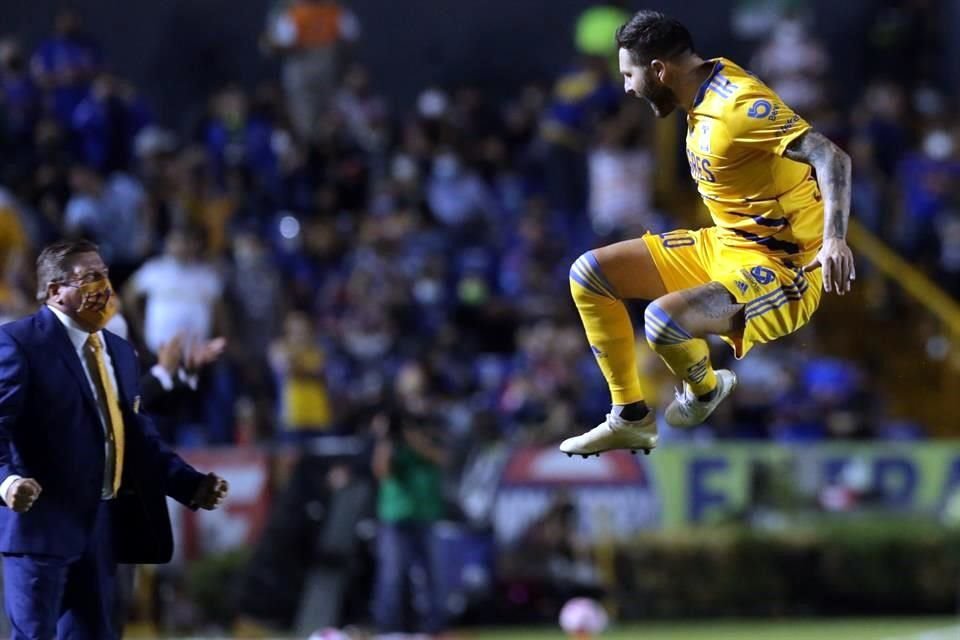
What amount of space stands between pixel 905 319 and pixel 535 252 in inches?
188

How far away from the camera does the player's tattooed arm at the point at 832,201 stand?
7.53 metres

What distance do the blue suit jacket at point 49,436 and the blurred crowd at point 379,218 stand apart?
6.06 m

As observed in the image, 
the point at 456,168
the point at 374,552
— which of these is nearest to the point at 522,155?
the point at 456,168

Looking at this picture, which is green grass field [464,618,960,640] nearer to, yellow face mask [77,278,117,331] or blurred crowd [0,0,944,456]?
blurred crowd [0,0,944,456]

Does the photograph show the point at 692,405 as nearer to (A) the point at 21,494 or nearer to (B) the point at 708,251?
(B) the point at 708,251

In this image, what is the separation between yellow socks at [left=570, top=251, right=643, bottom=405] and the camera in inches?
338

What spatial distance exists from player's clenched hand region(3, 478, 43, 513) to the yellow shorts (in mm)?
3019

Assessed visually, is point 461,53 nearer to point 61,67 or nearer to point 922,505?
point 61,67

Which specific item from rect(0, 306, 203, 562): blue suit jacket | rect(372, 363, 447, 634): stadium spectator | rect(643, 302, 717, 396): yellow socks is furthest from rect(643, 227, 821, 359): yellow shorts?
rect(372, 363, 447, 634): stadium spectator

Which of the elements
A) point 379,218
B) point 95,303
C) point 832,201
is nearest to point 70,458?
point 95,303

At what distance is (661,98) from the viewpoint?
838 centimetres

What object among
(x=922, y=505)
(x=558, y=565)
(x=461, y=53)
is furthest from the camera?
(x=461, y=53)

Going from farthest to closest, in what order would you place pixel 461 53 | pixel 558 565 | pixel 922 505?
pixel 461 53 < pixel 922 505 < pixel 558 565

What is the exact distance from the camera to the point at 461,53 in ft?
74.3
